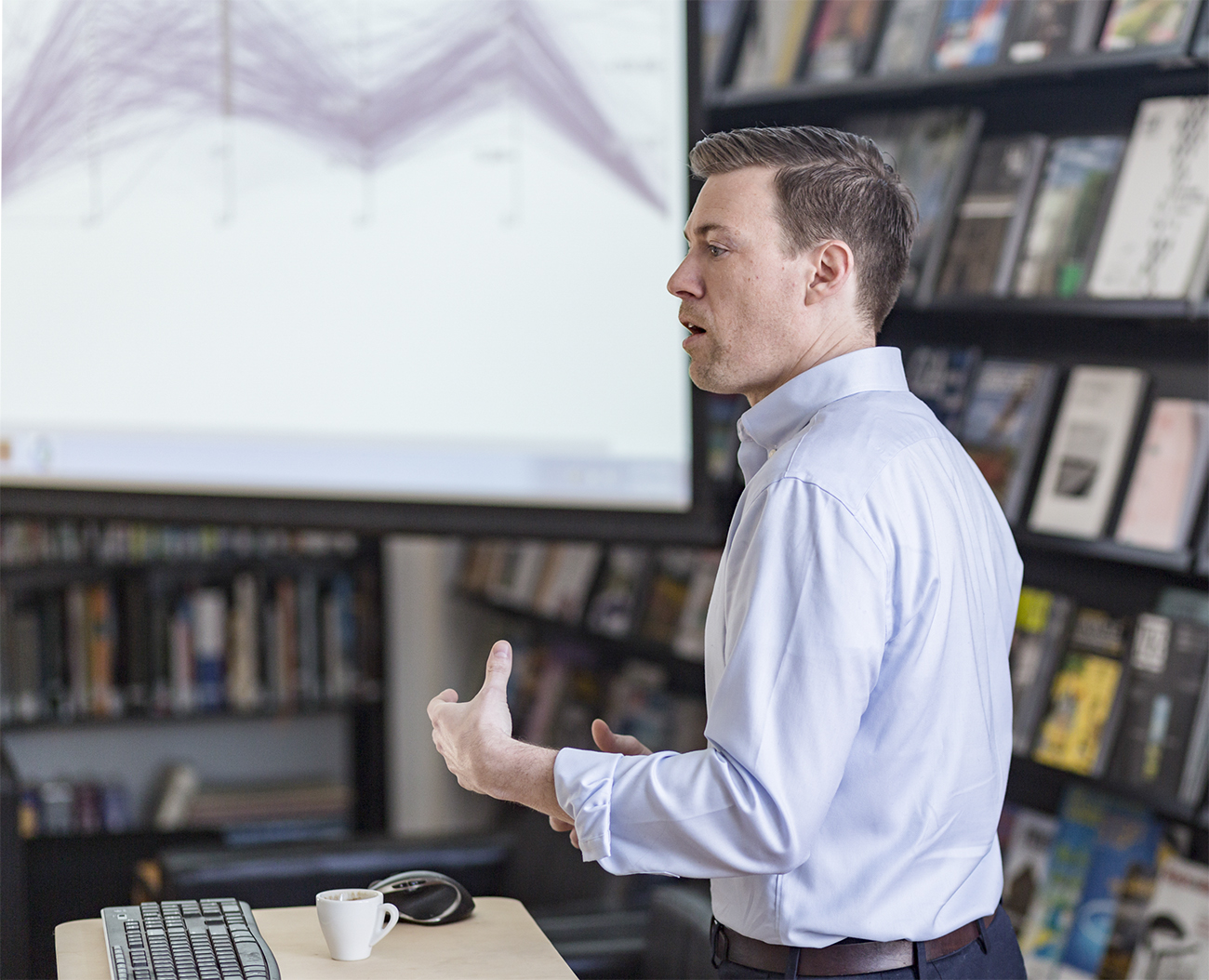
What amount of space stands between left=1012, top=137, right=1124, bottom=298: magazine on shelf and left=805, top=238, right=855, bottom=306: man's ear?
1221 millimetres

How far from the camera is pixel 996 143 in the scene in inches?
101

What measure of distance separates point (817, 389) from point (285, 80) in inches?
59.8

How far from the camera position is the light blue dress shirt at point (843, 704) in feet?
3.51

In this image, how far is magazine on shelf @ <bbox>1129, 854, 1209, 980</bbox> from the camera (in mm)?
2170

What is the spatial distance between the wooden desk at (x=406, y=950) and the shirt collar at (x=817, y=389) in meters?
0.54

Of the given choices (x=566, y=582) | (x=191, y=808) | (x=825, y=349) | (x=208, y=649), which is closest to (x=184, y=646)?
(x=208, y=649)

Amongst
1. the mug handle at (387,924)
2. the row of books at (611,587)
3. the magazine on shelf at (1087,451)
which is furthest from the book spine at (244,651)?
the mug handle at (387,924)

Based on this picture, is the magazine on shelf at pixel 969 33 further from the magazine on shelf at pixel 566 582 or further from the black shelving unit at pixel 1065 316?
the magazine on shelf at pixel 566 582

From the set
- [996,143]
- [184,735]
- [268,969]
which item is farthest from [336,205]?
[184,735]

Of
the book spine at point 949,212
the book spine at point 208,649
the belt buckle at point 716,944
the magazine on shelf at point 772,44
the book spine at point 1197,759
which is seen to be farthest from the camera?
the book spine at point 208,649

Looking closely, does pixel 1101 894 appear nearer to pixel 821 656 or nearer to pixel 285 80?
pixel 821 656

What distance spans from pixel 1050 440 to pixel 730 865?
1585 millimetres

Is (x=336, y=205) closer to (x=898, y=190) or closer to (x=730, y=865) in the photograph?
(x=898, y=190)

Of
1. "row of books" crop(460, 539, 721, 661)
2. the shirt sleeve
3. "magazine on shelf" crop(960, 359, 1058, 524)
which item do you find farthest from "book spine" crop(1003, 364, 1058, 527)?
the shirt sleeve
